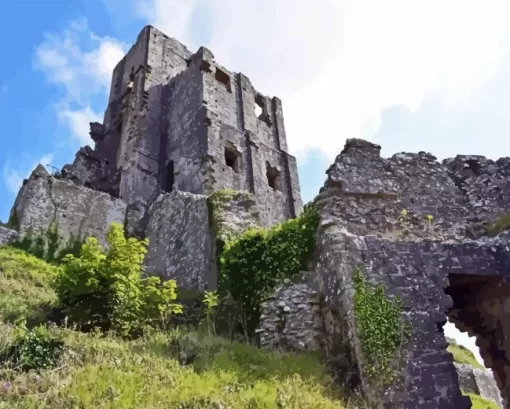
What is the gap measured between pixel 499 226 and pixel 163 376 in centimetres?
659

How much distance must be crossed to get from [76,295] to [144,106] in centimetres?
1931

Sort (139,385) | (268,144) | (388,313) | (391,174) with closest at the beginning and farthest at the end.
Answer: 1. (139,385)
2. (388,313)
3. (391,174)
4. (268,144)

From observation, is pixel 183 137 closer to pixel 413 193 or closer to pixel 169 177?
pixel 169 177

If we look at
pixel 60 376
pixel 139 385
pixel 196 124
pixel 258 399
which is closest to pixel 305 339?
pixel 258 399

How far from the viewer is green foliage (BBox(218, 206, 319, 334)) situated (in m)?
9.36

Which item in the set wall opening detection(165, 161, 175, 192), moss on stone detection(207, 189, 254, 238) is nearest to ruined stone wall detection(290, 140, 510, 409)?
moss on stone detection(207, 189, 254, 238)

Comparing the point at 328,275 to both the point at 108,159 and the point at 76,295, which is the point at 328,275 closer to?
the point at 76,295

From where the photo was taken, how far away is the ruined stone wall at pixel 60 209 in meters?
15.7

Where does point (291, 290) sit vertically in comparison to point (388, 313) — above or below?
above

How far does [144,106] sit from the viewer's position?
2655 cm

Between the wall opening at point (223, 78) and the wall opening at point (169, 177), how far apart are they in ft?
19.8

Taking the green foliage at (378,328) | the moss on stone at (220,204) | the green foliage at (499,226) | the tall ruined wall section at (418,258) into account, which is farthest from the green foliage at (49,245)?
the green foliage at (499,226)

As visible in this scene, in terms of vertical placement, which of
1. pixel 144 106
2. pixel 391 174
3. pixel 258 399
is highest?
pixel 144 106

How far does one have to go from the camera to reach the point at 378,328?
24.3 feet
